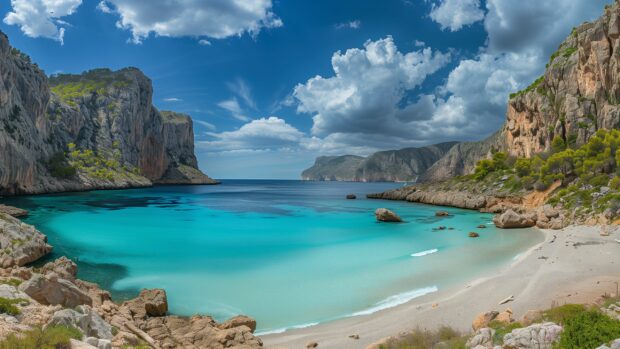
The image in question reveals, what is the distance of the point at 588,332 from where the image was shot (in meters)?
7.66

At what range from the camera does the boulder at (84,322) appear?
8.67 metres

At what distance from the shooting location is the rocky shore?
29.6 feet

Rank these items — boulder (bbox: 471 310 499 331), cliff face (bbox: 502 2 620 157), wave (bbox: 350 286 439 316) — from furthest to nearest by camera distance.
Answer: cliff face (bbox: 502 2 620 157), wave (bbox: 350 286 439 316), boulder (bbox: 471 310 499 331)

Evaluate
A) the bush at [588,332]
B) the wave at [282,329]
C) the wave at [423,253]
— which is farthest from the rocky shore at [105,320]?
the wave at [423,253]

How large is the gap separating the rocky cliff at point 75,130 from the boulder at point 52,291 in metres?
83.8

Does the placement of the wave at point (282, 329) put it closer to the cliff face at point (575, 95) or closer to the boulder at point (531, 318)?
the boulder at point (531, 318)

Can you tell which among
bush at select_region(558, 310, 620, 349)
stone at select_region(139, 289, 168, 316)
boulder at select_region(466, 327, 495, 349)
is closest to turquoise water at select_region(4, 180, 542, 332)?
stone at select_region(139, 289, 168, 316)

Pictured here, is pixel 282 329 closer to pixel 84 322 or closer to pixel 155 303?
pixel 155 303

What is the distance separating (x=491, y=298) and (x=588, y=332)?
9.12m

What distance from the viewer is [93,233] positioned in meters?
37.0

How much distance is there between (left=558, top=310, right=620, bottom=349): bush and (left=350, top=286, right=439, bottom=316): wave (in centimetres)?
923

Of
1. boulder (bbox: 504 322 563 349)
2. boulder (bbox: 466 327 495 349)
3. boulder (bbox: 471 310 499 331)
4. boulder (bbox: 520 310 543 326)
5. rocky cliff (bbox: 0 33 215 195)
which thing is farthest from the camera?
rocky cliff (bbox: 0 33 215 195)

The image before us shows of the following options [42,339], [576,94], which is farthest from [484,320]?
[576,94]

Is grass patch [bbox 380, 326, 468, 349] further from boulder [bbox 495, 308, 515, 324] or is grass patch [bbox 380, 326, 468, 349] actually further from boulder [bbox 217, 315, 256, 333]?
boulder [bbox 217, 315, 256, 333]
